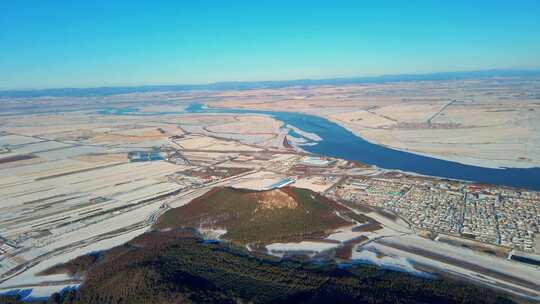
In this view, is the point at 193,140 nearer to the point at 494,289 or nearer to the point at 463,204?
the point at 463,204

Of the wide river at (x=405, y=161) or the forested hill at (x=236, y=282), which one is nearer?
the forested hill at (x=236, y=282)

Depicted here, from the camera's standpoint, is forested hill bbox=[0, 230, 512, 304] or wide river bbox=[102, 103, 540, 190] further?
wide river bbox=[102, 103, 540, 190]

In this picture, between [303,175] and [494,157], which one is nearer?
A: [303,175]

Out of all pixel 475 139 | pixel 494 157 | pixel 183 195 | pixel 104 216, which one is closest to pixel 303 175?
pixel 183 195

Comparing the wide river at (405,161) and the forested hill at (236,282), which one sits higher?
the forested hill at (236,282)

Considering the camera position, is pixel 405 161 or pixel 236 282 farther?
pixel 405 161

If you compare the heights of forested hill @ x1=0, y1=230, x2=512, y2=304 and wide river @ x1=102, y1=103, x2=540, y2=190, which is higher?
forested hill @ x1=0, y1=230, x2=512, y2=304

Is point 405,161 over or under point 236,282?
under

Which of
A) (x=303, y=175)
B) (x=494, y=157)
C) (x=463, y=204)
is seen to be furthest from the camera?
(x=494, y=157)

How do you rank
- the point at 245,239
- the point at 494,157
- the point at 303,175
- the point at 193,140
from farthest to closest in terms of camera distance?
the point at 193,140
the point at 494,157
the point at 303,175
the point at 245,239

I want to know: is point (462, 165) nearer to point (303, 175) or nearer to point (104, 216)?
point (303, 175)

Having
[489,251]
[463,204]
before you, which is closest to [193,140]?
[463,204]
